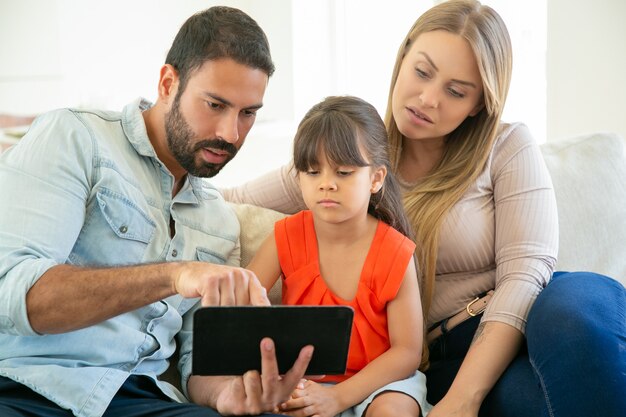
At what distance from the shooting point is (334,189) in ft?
5.66

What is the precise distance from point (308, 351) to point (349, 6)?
3875 mm

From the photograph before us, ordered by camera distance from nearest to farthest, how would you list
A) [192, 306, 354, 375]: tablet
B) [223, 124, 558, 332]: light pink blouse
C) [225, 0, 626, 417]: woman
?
[192, 306, 354, 375]: tablet → [225, 0, 626, 417]: woman → [223, 124, 558, 332]: light pink blouse

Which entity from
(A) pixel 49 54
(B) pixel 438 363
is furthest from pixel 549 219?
(A) pixel 49 54

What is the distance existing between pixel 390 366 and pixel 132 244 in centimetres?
62

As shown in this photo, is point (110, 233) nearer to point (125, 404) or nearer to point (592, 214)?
point (125, 404)

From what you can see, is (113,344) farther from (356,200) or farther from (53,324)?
(356,200)

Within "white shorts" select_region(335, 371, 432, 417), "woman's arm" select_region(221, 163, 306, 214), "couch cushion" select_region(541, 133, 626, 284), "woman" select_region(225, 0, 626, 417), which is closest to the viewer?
"white shorts" select_region(335, 371, 432, 417)

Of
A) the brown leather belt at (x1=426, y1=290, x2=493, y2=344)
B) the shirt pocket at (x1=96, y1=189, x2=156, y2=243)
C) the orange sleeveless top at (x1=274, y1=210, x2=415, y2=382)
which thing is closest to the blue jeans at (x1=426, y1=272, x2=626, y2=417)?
the brown leather belt at (x1=426, y1=290, x2=493, y2=344)

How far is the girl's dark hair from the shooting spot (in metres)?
1.73

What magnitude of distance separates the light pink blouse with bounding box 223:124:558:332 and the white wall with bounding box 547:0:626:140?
1509mm

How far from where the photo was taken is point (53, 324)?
4.68 feet

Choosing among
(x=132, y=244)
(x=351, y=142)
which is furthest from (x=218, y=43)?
(x=132, y=244)

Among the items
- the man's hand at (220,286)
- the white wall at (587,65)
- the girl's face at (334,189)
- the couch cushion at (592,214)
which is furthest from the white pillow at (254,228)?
the white wall at (587,65)

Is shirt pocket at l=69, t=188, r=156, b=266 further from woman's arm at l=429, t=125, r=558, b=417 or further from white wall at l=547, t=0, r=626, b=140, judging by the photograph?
white wall at l=547, t=0, r=626, b=140
